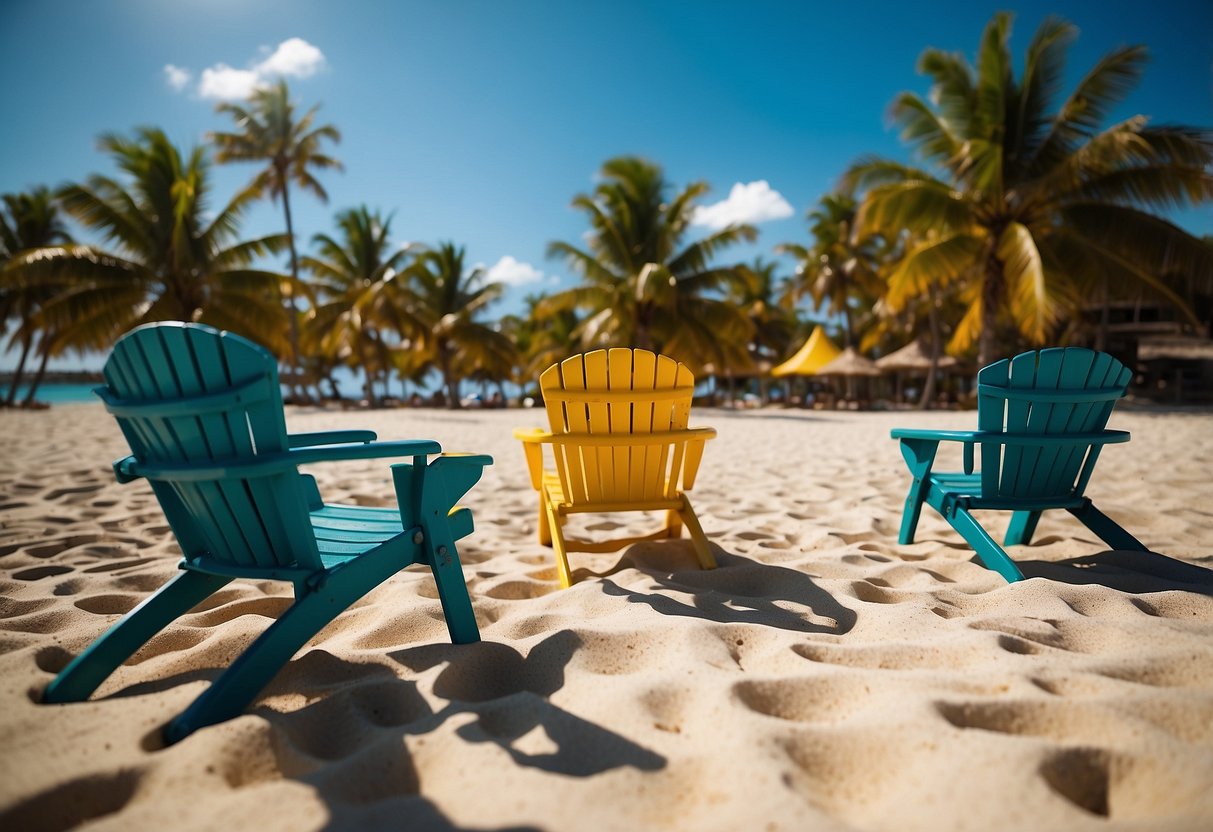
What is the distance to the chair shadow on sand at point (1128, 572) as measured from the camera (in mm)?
2029

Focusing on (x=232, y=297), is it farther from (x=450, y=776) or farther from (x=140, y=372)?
(x=450, y=776)

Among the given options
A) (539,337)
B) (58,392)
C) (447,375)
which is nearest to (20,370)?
(447,375)

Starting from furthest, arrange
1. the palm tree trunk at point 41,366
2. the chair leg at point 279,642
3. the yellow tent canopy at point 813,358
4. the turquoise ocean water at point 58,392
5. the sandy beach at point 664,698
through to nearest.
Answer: the turquoise ocean water at point 58,392 → the yellow tent canopy at point 813,358 → the palm tree trunk at point 41,366 → the chair leg at point 279,642 → the sandy beach at point 664,698

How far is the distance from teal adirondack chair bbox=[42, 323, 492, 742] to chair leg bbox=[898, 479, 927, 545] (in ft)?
6.91

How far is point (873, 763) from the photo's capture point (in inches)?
41.1

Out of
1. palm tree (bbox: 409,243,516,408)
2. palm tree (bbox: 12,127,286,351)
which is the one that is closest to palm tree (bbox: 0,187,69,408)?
palm tree (bbox: 12,127,286,351)

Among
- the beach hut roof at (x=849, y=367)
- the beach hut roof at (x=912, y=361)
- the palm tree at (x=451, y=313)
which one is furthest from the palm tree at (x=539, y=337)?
the beach hut roof at (x=912, y=361)

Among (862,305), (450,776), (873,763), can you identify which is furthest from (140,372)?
(862,305)

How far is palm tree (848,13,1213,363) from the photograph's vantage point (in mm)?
9703

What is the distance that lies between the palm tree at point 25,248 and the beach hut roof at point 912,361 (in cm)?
2529

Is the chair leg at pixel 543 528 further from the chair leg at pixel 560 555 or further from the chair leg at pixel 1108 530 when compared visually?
the chair leg at pixel 1108 530

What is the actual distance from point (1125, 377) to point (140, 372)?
334 cm

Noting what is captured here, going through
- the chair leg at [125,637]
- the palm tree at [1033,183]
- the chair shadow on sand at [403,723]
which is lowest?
the chair shadow on sand at [403,723]

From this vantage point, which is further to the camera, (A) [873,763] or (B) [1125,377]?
(B) [1125,377]
